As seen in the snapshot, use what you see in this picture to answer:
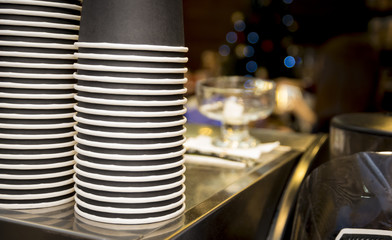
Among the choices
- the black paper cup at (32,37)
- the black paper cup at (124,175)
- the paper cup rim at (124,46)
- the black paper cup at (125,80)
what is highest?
the black paper cup at (32,37)

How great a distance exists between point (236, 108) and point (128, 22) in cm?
77

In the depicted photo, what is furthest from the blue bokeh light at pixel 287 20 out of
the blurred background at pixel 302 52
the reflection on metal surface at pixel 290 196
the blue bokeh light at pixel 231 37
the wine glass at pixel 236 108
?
the reflection on metal surface at pixel 290 196

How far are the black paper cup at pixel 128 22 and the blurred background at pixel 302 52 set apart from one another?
2137 mm

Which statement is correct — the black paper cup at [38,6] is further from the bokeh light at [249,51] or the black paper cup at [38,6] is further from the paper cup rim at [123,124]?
the bokeh light at [249,51]

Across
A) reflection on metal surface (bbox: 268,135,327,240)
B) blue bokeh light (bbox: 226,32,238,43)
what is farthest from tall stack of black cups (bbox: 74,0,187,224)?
blue bokeh light (bbox: 226,32,238,43)

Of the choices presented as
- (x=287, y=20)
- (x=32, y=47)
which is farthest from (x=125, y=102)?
(x=287, y=20)

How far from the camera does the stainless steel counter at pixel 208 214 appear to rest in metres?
0.67

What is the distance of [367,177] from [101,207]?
1.75ft

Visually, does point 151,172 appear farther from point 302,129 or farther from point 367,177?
point 302,129

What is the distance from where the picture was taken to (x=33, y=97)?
750 mm

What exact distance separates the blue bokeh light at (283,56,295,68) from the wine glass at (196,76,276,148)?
516 centimetres

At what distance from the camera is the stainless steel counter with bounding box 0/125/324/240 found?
0.67m

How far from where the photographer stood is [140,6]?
659 millimetres

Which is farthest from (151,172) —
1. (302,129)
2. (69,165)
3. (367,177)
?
(302,129)
